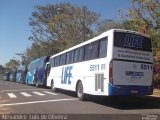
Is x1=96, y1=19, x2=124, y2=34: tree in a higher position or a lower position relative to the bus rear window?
higher

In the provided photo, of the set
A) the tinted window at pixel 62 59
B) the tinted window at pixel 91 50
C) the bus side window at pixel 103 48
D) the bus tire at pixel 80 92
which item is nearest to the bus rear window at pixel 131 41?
the bus side window at pixel 103 48

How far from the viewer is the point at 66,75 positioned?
898 inches

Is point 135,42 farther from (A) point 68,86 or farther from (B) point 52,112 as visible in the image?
(A) point 68,86

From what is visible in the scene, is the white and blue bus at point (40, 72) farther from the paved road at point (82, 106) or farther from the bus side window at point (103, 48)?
the bus side window at point (103, 48)

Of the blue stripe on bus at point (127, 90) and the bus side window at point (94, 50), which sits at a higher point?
the bus side window at point (94, 50)

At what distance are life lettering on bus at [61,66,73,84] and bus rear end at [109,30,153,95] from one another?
21.3 feet

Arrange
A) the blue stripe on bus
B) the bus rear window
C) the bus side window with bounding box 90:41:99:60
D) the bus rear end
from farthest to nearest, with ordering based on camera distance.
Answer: the bus side window with bounding box 90:41:99:60 < the bus rear window < the bus rear end < the blue stripe on bus

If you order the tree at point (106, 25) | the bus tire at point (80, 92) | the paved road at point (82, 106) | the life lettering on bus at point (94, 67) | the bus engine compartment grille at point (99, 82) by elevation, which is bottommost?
the paved road at point (82, 106)

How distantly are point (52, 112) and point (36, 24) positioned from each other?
40.6 m

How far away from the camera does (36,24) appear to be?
53.0 metres

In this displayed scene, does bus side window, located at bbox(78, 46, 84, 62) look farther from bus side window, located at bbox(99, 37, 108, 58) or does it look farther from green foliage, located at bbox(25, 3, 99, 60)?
green foliage, located at bbox(25, 3, 99, 60)

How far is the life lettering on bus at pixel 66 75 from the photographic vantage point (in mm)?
21805

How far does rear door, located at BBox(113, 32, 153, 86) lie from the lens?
15.3 metres

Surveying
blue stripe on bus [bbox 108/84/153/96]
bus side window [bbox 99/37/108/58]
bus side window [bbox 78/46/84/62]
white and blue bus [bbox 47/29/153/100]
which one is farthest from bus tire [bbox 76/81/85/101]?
blue stripe on bus [bbox 108/84/153/96]
